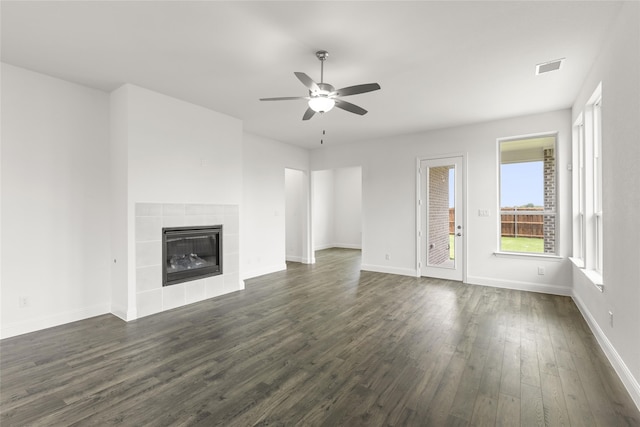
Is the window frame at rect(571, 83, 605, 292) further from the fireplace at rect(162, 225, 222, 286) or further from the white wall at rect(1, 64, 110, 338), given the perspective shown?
the white wall at rect(1, 64, 110, 338)

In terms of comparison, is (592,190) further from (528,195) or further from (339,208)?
(339,208)

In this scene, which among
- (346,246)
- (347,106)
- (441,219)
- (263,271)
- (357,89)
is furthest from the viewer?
(346,246)

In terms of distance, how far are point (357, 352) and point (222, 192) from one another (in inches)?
128

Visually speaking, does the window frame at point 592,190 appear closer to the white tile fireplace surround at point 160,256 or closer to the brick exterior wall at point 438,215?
the brick exterior wall at point 438,215

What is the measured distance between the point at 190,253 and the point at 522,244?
5.40 meters

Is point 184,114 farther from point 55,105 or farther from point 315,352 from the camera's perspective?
point 315,352

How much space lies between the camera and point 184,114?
4289mm

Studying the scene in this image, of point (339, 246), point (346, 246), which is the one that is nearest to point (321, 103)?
point (346, 246)

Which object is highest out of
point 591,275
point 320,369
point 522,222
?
point 522,222

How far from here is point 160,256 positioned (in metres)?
3.98

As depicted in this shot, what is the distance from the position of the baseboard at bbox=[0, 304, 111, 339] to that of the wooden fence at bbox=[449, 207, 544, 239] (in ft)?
20.5

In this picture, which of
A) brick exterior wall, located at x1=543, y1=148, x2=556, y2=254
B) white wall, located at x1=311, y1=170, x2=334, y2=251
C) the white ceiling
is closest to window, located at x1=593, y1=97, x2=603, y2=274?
the white ceiling

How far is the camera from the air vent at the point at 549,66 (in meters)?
3.15

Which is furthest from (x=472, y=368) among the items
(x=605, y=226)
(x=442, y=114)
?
(x=442, y=114)
